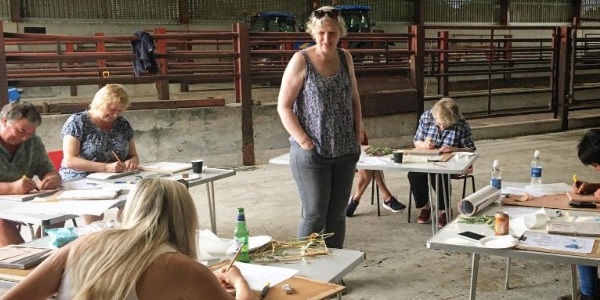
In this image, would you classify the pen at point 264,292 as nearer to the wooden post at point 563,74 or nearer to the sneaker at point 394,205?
the sneaker at point 394,205

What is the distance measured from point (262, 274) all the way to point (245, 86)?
5885mm

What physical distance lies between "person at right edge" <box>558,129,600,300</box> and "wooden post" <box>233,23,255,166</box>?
5.00 m

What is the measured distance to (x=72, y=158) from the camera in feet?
13.5

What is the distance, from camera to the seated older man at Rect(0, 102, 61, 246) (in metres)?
3.59

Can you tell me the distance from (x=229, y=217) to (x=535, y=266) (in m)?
2.51

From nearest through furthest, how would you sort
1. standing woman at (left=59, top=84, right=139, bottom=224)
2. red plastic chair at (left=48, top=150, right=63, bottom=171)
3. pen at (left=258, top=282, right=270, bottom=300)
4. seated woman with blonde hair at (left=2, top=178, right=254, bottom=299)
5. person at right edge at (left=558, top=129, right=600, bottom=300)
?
seated woman with blonde hair at (left=2, top=178, right=254, bottom=299)
pen at (left=258, top=282, right=270, bottom=300)
person at right edge at (left=558, top=129, right=600, bottom=300)
standing woman at (left=59, top=84, right=139, bottom=224)
red plastic chair at (left=48, top=150, right=63, bottom=171)

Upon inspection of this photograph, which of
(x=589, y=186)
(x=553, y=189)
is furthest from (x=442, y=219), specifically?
(x=589, y=186)

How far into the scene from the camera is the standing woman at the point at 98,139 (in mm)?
4098

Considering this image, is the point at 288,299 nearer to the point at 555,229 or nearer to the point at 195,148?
the point at 555,229

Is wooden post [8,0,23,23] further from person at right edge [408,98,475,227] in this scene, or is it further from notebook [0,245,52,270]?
notebook [0,245,52,270]

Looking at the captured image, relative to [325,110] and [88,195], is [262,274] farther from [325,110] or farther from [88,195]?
[88,195]

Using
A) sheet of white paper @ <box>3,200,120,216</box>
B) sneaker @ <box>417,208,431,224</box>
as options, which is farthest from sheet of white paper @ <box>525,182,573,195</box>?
sheet of white paper @ <box>3,200,120,216</box>

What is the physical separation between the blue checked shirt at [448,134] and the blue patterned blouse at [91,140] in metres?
2.35

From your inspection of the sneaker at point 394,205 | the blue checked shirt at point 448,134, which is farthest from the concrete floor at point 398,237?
the blue checked shirt at point 448,134
